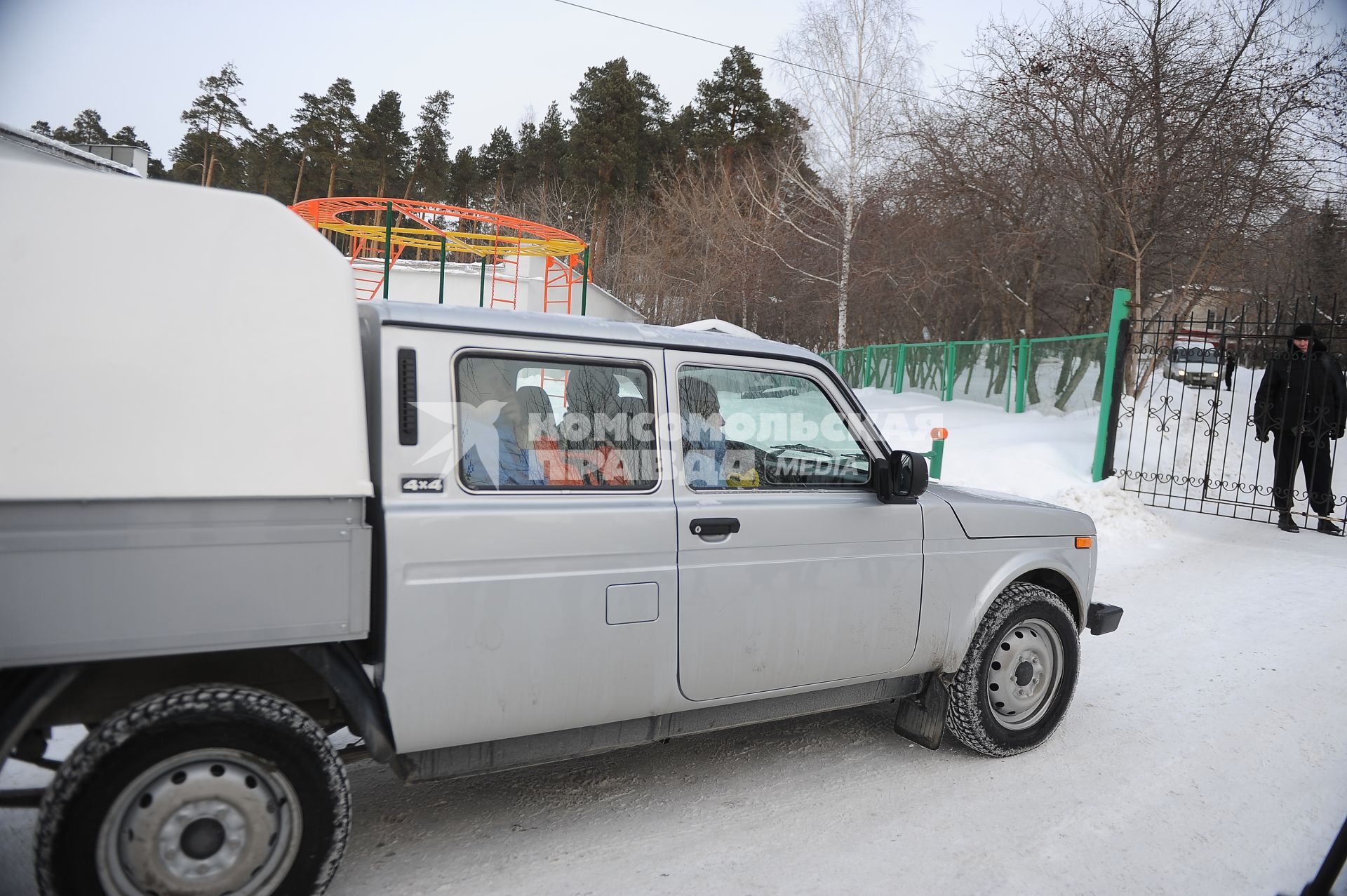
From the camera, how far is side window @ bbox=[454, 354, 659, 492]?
9.57 ft

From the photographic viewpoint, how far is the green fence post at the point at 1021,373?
15.0 meters

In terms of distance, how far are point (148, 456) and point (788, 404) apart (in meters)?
2.33

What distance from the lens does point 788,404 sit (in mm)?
3674

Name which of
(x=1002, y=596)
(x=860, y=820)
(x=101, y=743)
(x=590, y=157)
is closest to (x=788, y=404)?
(x=1002, y=596)

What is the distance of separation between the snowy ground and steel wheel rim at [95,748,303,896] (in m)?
0.54

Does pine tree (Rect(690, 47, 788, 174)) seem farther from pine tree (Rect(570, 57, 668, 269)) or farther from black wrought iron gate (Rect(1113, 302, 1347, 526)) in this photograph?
black wrought iron gate (Rect(1113, 302, 1347, 526))

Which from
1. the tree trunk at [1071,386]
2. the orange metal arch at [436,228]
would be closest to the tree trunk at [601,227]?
the orange metal arch at [436,228]

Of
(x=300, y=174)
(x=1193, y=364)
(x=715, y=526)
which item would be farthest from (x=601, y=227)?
(x=715, y=526)

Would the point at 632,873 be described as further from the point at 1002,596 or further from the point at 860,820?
the point at 1002,596

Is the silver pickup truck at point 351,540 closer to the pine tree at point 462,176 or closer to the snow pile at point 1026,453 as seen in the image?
the snow pile at point 1026,453

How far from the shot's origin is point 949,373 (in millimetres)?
17125

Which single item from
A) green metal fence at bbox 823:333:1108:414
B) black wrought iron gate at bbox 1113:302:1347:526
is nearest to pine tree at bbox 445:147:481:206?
green metal fence at bbox 823:333:1108:414

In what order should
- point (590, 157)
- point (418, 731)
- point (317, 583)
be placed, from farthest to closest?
1. point (590, 157)
2. point (418, 731)
3. point (317, 583)

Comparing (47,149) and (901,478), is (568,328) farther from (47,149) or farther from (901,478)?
(47,149)
